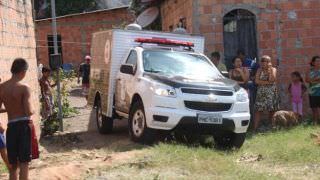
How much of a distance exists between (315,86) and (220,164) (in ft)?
16.8

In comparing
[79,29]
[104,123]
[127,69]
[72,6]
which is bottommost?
[104,123]

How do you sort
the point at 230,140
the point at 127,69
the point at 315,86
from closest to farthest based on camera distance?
the point at 230,140, the point at 127,69, the point at 315,86

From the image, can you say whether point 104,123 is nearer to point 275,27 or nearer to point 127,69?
point 127,69

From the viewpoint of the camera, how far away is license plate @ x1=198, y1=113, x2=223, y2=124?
9.02m

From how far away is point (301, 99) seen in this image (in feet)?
41.7

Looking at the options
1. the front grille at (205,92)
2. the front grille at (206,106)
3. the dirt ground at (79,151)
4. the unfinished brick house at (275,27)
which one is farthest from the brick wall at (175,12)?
the front grille at (206,106)

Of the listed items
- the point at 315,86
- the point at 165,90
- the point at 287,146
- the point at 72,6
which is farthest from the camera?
the point at 72,6

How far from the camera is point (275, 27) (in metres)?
13.6

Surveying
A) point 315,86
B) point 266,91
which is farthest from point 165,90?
point 315,86

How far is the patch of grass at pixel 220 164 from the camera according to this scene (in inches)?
287

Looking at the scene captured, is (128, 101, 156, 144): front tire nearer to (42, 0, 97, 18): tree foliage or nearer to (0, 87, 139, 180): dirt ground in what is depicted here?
(0, 87, 139, 180): dirt ground

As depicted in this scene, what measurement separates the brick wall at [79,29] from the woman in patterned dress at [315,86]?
18.0 meters

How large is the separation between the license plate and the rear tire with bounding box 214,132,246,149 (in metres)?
0.57

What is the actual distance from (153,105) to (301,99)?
192 inches
